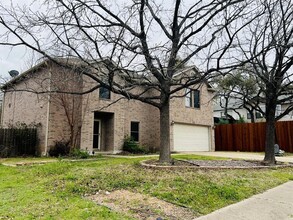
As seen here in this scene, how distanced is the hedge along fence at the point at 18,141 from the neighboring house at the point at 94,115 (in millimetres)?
551

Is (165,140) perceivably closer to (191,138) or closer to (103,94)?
(103,94)

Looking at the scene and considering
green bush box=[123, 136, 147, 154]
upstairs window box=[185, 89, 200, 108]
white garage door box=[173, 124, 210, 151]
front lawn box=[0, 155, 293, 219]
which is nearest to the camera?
front lawn box=[0, 155, 293, 219]

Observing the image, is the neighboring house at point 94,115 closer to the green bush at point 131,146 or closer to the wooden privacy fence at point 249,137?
the green bush at point 131,146

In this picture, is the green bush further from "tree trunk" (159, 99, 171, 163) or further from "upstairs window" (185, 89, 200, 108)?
"tree trunk" (159, 99, 171, 163)

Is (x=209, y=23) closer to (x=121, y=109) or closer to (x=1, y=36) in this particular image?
(x=1, y=36)

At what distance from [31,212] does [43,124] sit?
10869 mm

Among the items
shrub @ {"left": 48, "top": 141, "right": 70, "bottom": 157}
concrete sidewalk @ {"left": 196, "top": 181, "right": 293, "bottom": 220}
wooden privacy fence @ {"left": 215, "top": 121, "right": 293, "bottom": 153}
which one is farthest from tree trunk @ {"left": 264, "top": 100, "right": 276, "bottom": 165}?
shrub @ {"left": 48, "top": 141, "right": 70, "bottom": 157}

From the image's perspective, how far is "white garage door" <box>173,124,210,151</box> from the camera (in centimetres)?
1900

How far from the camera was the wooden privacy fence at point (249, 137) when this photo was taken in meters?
18.9

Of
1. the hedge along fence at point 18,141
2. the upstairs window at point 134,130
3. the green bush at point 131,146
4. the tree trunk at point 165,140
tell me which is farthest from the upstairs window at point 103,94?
the tree trunk at point 165,140

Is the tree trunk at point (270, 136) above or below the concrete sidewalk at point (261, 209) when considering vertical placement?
above

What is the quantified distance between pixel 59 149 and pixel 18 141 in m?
2.42

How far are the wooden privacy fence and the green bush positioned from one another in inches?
376

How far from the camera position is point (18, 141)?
46.4 feet
